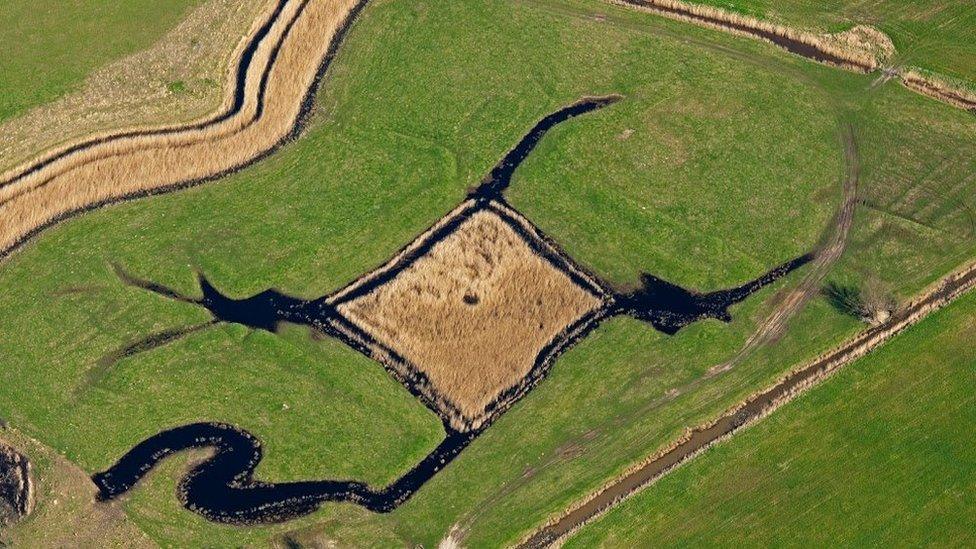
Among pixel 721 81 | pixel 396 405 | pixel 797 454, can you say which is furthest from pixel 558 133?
pixel 797 454

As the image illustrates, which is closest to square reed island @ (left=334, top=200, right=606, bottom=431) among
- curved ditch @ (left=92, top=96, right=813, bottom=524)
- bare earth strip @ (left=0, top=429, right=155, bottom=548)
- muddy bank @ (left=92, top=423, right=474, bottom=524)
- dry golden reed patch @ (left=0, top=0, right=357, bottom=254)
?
curved ditch @ (left=92, top=96, right=813, bottom=524)

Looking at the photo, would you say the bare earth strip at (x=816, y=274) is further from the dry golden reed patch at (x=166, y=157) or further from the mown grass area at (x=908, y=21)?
the dry golden reed patch at (x=166, y=157)

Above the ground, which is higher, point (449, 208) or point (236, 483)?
point (449, 208)

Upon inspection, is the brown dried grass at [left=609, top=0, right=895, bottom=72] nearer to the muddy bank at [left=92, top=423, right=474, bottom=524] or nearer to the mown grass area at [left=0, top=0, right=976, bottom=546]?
the mown grass area at [left=0, top=0, right=976, bottom=546]

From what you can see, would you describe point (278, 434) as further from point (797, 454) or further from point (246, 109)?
point (797, 454)

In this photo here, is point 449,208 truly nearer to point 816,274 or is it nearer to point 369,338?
→ point 369,338

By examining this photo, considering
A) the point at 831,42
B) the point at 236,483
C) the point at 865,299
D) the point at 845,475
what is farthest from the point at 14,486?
the point at 831,42

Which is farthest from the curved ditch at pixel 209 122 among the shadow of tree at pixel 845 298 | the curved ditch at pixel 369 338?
the shadow of tree at pixel 845 298
